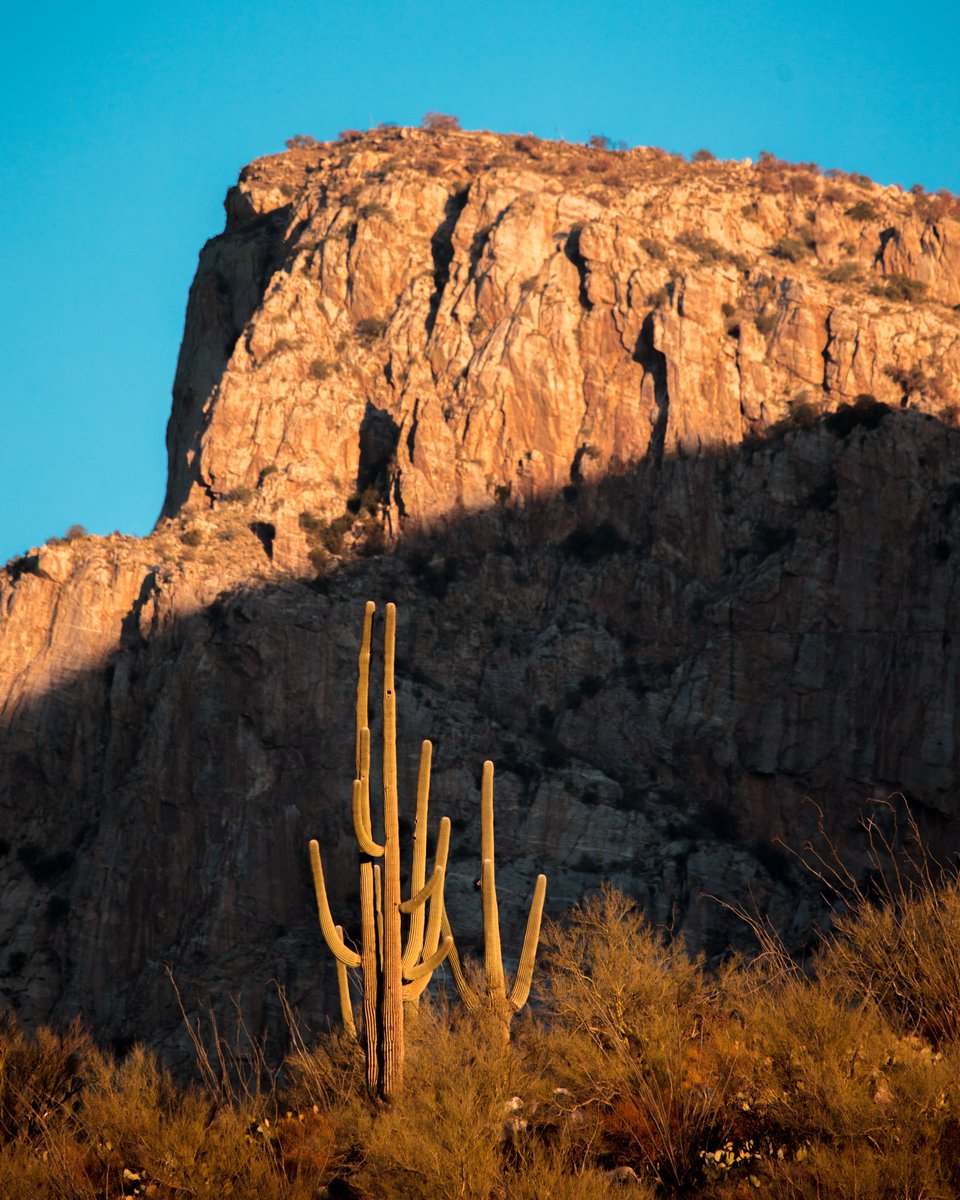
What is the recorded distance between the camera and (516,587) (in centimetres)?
5434

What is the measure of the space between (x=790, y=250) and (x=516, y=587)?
22.4 meters

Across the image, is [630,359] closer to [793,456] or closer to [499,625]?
[793,456]

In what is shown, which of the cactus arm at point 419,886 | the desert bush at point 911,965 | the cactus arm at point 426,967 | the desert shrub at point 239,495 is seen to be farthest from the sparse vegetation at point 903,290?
the cactus arm at point 426,967

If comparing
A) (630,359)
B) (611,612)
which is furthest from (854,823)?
(630,359)

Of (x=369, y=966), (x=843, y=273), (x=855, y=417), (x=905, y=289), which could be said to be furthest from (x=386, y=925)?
(x=843, y=273)

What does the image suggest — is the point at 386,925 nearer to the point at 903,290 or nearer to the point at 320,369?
the point at 320,369

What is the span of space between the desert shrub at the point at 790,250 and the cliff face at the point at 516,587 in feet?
0.92

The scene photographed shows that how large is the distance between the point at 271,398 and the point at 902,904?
43.3m

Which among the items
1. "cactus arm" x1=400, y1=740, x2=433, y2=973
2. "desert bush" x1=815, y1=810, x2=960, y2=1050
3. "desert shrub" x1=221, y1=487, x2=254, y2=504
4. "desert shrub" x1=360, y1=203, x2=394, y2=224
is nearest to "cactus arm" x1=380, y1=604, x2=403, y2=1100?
"cactus arm" x1=400, y1=740, x2=433, y2=973

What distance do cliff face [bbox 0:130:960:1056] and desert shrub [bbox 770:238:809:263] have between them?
0.28 m

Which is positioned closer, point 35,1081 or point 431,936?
point 431,936

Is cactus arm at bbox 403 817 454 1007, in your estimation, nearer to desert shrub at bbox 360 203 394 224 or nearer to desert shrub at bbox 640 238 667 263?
desert shrub at bbox 640 238 667 263

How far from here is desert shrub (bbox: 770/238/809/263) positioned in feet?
212

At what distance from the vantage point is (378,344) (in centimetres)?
6138
